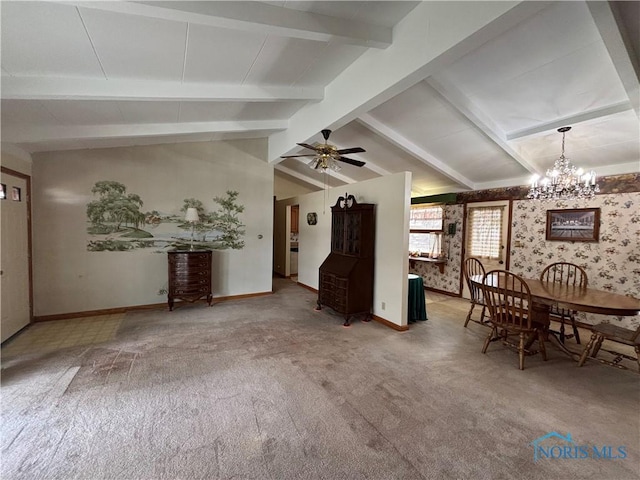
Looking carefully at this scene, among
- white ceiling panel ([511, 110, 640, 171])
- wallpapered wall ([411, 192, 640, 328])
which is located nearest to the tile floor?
white ceiling panel ([511, 110, 640, 171])

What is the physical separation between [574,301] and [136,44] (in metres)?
4.58

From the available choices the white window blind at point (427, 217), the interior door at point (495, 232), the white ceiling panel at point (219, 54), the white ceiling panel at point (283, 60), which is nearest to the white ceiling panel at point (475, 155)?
the interior door at point (495, 232)

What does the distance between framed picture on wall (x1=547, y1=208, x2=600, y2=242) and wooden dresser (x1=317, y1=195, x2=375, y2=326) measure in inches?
120

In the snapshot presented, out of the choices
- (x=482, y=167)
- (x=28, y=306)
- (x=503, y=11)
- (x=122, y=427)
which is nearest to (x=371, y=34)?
(x=503, y=11)

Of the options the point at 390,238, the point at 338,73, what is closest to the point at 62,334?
the point at 390,238

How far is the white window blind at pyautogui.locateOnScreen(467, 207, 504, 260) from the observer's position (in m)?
5.56

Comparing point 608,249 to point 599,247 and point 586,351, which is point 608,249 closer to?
point 599,247

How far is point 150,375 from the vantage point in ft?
9.10

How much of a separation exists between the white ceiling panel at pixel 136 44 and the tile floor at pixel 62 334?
10.2ft

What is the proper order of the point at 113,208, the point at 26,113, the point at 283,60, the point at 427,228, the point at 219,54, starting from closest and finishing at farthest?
the point at 219,54 → the point at 283,60 → the point at 26,113 → the point at 113,208 → the point at 427,228

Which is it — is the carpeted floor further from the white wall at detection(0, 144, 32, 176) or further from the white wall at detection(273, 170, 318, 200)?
the white wall at detection(273, 170, 318, 200)

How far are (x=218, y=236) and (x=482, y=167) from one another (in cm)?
510

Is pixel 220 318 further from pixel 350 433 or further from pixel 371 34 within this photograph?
pixel 371 34

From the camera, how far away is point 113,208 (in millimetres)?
4715
